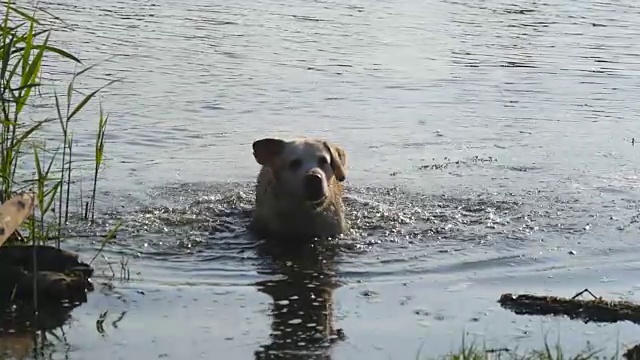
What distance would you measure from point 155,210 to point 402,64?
668cm

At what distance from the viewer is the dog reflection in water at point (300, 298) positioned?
5199 millimetres

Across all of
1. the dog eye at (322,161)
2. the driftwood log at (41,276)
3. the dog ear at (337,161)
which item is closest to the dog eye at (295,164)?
the dog eye at (322,161)

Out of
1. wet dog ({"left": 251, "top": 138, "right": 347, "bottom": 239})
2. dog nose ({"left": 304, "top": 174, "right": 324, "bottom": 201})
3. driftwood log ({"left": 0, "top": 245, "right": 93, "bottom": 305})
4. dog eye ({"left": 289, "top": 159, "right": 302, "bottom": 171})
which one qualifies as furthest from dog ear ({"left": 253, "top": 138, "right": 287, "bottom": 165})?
driftwood log ({"left": 0, "top": 245, "right": 93, "bottom": 305})

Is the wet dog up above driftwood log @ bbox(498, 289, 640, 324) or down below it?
above

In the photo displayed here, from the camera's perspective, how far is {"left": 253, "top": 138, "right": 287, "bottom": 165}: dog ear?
8.05 meters

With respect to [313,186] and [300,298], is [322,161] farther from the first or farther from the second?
[300,298]

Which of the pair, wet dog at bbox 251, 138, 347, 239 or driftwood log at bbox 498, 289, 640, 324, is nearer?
driftwood log at bbox 498, 289, 640, 324

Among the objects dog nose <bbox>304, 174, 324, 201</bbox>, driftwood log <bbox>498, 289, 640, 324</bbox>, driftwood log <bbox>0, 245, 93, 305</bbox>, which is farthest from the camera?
dog nose <bbox>304, 174, 324, 201</bbox>

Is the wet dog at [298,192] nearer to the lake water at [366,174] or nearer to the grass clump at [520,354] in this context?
the lake water at [366,174]

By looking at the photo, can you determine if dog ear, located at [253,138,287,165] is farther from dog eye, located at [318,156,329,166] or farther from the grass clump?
the grass clump

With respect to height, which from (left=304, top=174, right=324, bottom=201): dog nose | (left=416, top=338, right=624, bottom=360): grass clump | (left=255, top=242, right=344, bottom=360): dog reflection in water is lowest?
(left=255, top=242, right=344, bottom=360): dog reflection in water

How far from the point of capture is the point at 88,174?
8859mm

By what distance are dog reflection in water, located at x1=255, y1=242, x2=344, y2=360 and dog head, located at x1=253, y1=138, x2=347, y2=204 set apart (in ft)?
1.30

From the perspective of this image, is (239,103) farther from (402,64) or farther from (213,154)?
(402,64)
